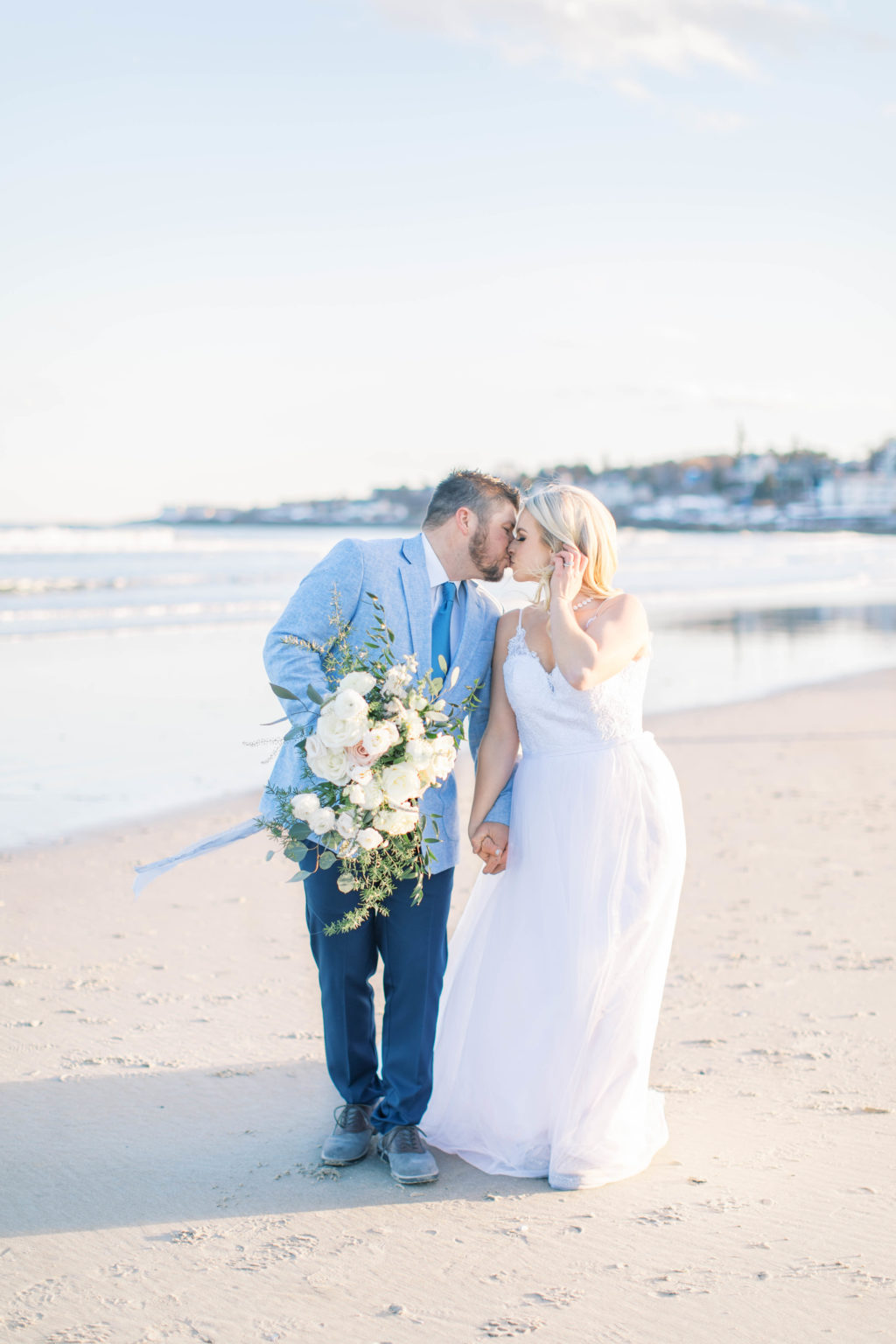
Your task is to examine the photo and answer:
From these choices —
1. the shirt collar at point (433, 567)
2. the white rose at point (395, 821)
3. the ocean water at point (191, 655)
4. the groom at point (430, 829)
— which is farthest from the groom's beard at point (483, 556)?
the white rose at point (395, 821)

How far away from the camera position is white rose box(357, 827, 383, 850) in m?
3.22

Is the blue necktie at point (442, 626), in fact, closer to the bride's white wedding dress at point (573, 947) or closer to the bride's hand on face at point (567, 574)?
the bride's white wedding dress at point (573, 947)

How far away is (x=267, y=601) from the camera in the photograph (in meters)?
26.0

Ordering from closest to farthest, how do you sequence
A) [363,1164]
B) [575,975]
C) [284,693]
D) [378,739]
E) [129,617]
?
[378,739]
[284,693]
[575,975]
[363,1164]
[129,617]

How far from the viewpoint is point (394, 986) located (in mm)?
3715

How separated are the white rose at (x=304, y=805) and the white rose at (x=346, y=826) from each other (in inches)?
3.0

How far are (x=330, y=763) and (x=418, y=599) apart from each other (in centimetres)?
70

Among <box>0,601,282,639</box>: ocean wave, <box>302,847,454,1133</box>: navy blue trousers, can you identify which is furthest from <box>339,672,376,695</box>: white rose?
<box>0,601,282,639</box>: ocean wave

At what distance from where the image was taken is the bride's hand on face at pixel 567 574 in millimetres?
3514

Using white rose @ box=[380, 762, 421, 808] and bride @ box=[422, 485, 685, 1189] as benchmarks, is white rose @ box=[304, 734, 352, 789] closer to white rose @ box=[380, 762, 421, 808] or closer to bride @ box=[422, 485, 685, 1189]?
white rose @ box=[380, 762, 421, 808]

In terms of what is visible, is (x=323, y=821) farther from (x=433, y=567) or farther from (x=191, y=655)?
(x=191, y=655)

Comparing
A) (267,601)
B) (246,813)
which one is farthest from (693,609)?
(246,813)

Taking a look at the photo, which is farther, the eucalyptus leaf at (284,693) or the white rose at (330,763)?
the eucalyptus leaf at (284,693)

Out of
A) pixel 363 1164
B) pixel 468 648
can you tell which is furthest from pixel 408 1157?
pixel 468 648
